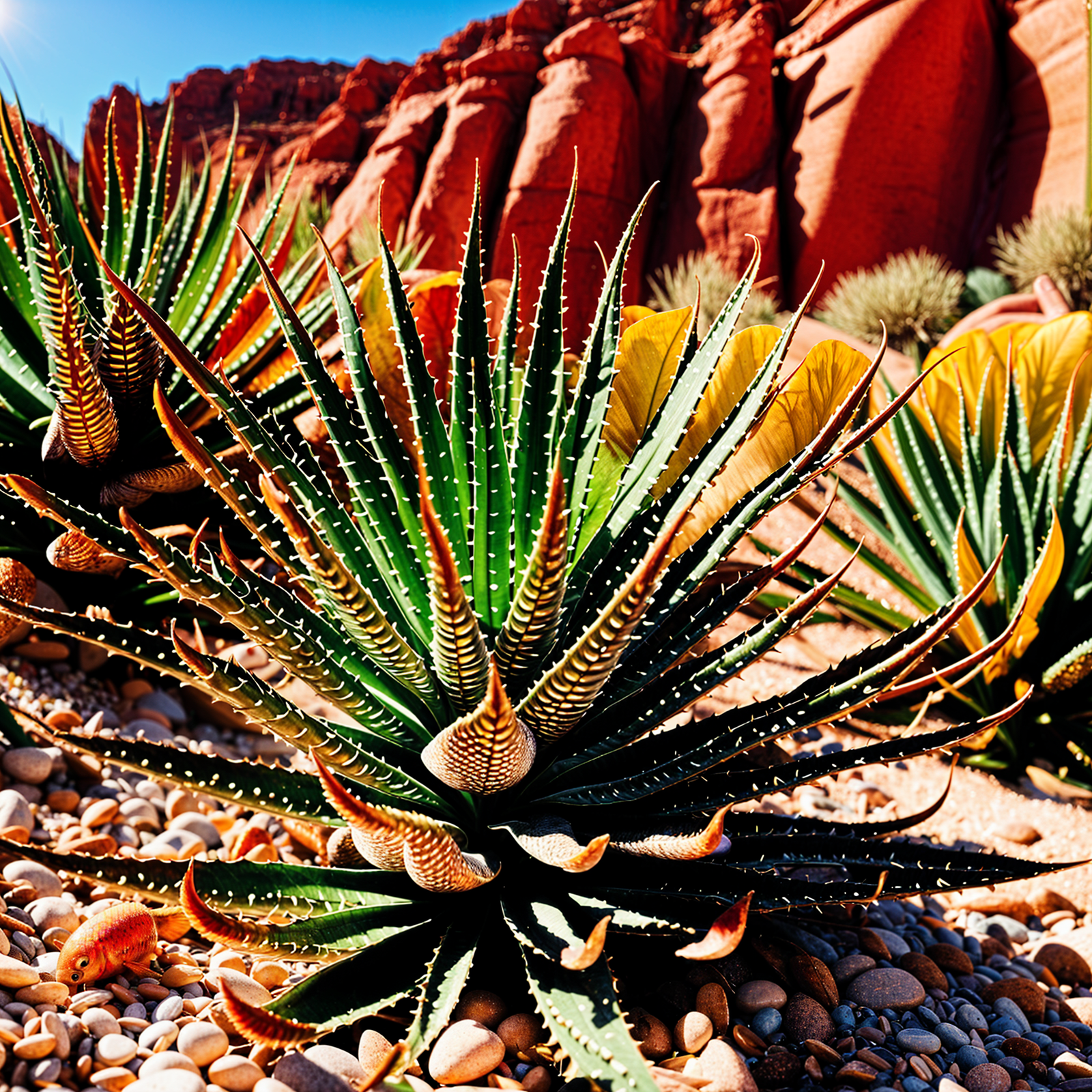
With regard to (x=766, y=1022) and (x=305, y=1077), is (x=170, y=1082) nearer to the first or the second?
(x=305, y=1077)

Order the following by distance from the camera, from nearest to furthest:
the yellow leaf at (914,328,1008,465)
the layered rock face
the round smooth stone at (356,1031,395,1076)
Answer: the round smooth stone at (356,1031,395,1076) < the yellow leaf at (914,328,1008,465) < the layered rock face

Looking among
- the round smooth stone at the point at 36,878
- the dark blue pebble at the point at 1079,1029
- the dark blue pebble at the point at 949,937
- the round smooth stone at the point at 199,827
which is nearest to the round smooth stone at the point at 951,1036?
the dark blue pebble at the point at 1079,1029

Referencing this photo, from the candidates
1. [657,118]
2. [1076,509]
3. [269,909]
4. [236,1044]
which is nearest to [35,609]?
[269,909]

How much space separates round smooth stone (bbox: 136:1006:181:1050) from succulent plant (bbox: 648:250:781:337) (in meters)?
4.40

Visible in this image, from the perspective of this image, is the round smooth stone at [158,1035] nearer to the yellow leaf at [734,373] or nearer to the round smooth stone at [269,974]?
the round smooth stone at [269,974]

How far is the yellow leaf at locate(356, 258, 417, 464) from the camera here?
237 cm

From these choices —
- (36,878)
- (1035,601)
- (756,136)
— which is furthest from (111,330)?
(756,136)

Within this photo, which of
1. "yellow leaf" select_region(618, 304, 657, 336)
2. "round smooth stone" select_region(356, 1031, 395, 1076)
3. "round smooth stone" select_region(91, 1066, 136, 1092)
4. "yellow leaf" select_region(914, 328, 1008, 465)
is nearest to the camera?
"round smooth stone" select_region(91, 1066, 136, 1092)

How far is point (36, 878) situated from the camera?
151cm

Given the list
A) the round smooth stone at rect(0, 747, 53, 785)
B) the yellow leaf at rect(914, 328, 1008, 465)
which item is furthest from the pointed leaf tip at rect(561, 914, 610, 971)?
the yellow leaf at rect(914, 328, 1008, 465)

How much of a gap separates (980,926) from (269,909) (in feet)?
5.27

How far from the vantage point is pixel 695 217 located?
1196 centimetres

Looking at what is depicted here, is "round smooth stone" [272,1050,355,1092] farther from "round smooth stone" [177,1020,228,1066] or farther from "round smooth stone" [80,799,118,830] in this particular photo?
"round smooth stone" [80,799,118,830]

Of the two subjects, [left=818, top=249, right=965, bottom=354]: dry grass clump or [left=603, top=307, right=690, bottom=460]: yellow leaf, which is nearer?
[left=603, top=307, right=690, bottom=460]: yellow leaf
